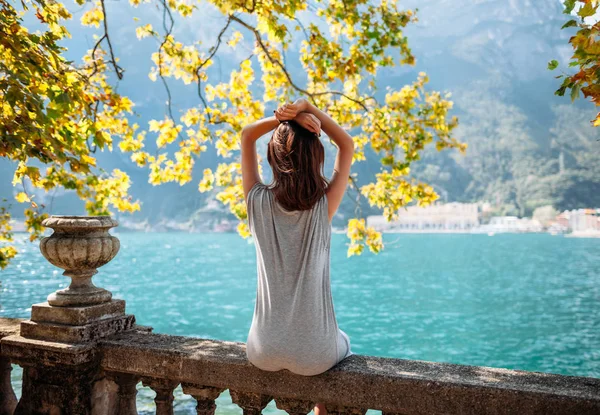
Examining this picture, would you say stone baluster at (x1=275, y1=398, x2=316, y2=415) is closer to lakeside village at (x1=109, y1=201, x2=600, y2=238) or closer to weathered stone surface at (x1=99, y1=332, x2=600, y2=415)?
weathered stone surface at (x1=99, y1=332, x2=600, y2=415)

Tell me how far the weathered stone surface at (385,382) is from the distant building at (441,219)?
435 feet

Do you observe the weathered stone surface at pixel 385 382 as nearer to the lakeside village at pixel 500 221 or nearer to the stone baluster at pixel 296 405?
the stone baluster at pixel 296 405

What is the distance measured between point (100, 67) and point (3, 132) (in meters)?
4.85

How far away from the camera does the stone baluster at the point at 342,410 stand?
2.71 m

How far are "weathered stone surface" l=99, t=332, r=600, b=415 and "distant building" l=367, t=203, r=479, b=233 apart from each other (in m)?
133

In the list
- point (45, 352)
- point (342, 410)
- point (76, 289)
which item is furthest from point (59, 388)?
point (342, 410)

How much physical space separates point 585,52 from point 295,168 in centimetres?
135

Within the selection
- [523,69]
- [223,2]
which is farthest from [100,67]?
[523,69]

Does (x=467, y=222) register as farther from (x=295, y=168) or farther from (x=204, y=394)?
(x=295, y=168)

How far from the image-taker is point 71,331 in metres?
3.18

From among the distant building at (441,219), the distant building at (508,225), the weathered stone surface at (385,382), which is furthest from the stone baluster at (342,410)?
the distant building at (508,225)

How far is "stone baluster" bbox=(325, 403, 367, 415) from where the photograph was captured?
2.71 meters

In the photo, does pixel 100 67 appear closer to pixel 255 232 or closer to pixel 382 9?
pixel 382 9

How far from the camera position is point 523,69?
17262cm
